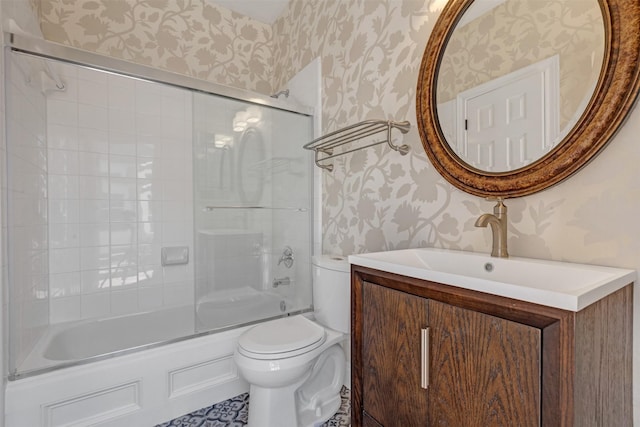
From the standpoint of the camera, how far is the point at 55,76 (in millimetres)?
1672

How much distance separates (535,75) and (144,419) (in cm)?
218

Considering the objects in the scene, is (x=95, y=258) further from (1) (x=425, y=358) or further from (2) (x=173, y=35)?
(1) (x=425, y=358)

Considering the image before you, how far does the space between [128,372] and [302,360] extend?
845mm

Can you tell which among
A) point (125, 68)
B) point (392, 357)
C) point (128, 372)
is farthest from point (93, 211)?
point (392, 357)

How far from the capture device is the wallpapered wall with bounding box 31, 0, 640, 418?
85 centimetres

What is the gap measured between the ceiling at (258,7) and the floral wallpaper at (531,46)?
1899mm

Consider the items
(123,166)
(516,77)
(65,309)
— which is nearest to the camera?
(516,77)

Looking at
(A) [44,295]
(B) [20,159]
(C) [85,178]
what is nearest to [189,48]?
(C) [85,178]

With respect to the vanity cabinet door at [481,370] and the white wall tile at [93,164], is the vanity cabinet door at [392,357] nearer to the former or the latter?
the vanity cabinet door at [481,370]

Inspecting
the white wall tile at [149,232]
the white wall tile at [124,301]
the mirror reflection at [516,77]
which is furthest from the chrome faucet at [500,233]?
the white wall tile at [124,301]

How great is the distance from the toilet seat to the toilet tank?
0.33ft

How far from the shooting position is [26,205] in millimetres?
1453

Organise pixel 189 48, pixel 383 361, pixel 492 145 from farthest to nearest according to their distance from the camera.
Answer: pixel 189 48 < pixel 492 145 < pixel 383 361

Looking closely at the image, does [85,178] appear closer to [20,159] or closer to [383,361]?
[20,159]
